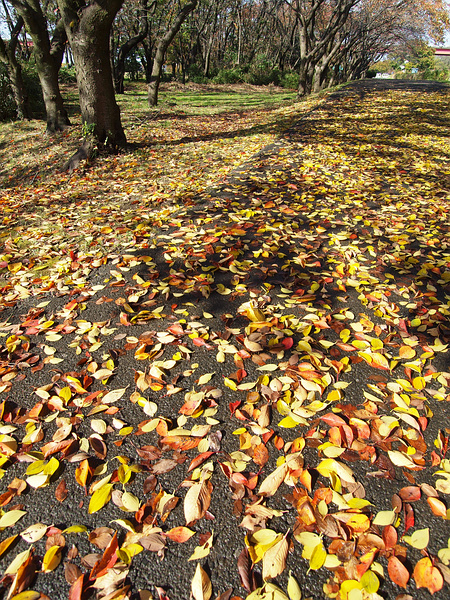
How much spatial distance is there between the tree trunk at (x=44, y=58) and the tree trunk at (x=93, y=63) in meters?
2.36

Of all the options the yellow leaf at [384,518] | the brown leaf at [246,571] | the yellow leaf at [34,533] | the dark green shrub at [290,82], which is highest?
the dark green shrub at [290,82]

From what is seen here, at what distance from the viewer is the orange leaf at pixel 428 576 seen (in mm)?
1249

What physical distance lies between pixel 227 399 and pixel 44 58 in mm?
9197

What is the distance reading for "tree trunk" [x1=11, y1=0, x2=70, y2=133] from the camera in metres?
7.17

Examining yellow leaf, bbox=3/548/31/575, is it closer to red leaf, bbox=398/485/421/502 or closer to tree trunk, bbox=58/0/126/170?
red leaf, bbox=398/485/421/502

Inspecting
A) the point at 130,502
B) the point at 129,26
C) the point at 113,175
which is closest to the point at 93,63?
the point at 113,175

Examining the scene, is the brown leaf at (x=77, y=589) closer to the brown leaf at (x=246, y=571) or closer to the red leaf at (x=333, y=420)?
the brown leaf at (x=246, y=571)

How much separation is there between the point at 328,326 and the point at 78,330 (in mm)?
1756

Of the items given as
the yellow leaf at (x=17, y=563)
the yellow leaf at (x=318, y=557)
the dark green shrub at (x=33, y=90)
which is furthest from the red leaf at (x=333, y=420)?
the dark green shrub at (x=33, y=90)

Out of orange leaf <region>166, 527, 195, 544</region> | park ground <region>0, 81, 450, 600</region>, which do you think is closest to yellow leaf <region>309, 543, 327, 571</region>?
park ground <region>0, 81, 450, 600</region>

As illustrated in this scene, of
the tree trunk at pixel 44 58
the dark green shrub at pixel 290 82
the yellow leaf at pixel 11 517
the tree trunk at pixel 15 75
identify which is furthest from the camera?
the dark green shrub at pixel 290 82

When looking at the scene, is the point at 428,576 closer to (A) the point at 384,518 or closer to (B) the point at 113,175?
(A) the point at 384,518

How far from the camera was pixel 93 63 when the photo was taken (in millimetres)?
5574

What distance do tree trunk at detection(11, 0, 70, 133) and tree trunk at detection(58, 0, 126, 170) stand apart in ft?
7.75
